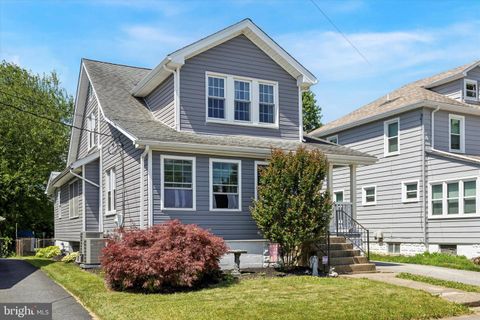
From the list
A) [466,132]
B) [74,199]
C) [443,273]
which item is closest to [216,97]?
[443,273]

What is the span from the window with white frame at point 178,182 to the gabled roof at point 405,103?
11284 mm

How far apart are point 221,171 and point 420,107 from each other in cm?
1063

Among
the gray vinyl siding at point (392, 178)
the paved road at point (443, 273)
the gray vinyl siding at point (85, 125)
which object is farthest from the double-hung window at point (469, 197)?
the gray vinyl siding at point (85, 125)

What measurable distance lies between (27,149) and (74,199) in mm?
19099

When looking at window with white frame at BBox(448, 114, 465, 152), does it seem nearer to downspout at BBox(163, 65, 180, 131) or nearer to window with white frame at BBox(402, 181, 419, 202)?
window with white frame at BBox(402, 181, 419, 202)

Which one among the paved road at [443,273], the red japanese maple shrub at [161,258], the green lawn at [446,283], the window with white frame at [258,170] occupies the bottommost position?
the paved road at [443,273]

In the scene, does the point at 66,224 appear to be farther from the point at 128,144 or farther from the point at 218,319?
the point at 218,319

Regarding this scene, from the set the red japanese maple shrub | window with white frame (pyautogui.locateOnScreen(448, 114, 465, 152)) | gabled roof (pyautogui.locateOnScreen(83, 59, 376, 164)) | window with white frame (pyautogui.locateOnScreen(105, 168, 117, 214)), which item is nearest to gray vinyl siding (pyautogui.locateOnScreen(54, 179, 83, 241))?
window with white frame (pyautogui.locateOnScreen(105, 168, 117, 214))

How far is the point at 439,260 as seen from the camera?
1994 cm

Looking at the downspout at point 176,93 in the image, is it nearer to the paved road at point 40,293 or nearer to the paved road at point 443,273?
the paved road at point 40,293

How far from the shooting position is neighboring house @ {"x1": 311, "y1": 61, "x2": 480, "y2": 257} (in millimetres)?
21056

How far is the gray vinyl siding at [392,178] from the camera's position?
2292 cm

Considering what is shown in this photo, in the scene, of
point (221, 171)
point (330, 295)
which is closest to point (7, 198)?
point (221, 171)

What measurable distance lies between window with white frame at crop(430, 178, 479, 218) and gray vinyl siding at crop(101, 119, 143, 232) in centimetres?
1264
